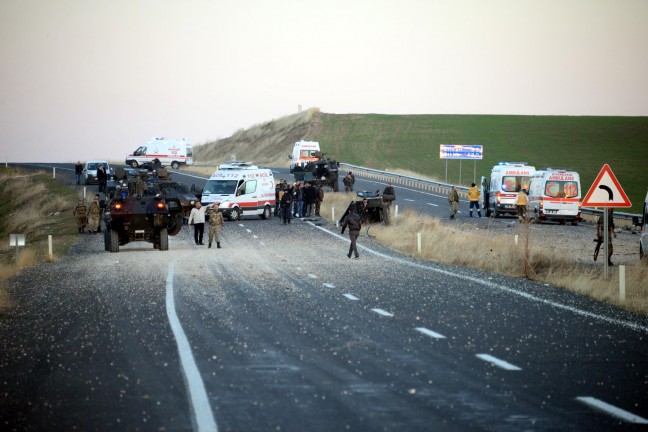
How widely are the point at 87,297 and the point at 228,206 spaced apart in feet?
89.8

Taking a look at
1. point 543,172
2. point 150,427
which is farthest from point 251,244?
point 150,427

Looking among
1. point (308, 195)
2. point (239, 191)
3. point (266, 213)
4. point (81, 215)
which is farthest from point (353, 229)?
point (266, 213)

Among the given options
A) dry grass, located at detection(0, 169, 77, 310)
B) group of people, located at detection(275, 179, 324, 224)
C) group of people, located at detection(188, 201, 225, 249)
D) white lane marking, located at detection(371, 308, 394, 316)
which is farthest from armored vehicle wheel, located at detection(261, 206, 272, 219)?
white lane marking, located at detection(371, 308, 394, 316)

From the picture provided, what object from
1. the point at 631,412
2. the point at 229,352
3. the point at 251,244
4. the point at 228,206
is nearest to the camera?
the point at 631,412

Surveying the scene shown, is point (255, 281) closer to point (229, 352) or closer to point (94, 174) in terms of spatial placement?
point (229, 352)

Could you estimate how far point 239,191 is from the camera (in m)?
47.5

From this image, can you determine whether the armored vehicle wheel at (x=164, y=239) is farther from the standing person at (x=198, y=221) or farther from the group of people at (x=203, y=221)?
the standing person at (x=198, y=221)

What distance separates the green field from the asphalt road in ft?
205

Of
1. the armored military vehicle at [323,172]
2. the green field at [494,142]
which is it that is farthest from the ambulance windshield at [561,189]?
the green field at [494,142]

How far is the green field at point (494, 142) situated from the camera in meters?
98.4

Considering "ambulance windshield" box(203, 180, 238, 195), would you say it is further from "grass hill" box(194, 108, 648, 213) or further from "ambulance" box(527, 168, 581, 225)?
"grass hill" box(194, 108, 648, 213)

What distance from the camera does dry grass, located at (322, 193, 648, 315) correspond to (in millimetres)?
21016

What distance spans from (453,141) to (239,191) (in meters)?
71.7

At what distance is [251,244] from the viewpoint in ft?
117
